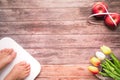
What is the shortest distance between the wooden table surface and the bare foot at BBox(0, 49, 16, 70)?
86 millimetres

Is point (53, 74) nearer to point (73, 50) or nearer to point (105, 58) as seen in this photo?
point (73, 50)

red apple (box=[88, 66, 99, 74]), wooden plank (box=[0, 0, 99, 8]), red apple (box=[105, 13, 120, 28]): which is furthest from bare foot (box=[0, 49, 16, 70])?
red apple (box=[105, 13, 120, 28])

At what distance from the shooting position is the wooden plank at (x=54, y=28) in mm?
1374

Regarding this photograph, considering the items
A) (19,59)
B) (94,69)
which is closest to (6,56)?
(19,59)

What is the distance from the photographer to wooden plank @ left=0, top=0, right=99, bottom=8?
142 cm

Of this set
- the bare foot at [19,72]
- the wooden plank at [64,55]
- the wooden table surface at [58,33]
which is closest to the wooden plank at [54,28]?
the wooden table surface at [58,33]

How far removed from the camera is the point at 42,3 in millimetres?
1432

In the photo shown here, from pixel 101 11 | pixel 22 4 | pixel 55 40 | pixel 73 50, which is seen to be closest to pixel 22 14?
pixel 22 4

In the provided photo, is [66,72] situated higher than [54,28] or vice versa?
[54,28]

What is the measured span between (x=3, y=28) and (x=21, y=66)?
28cm

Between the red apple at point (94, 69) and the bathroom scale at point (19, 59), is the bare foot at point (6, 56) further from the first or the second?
the red apple at point (94, 69)

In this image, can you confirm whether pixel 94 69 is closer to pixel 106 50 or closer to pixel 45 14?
pixel 106 50

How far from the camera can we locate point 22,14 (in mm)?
1417

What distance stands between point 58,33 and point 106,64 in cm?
37
